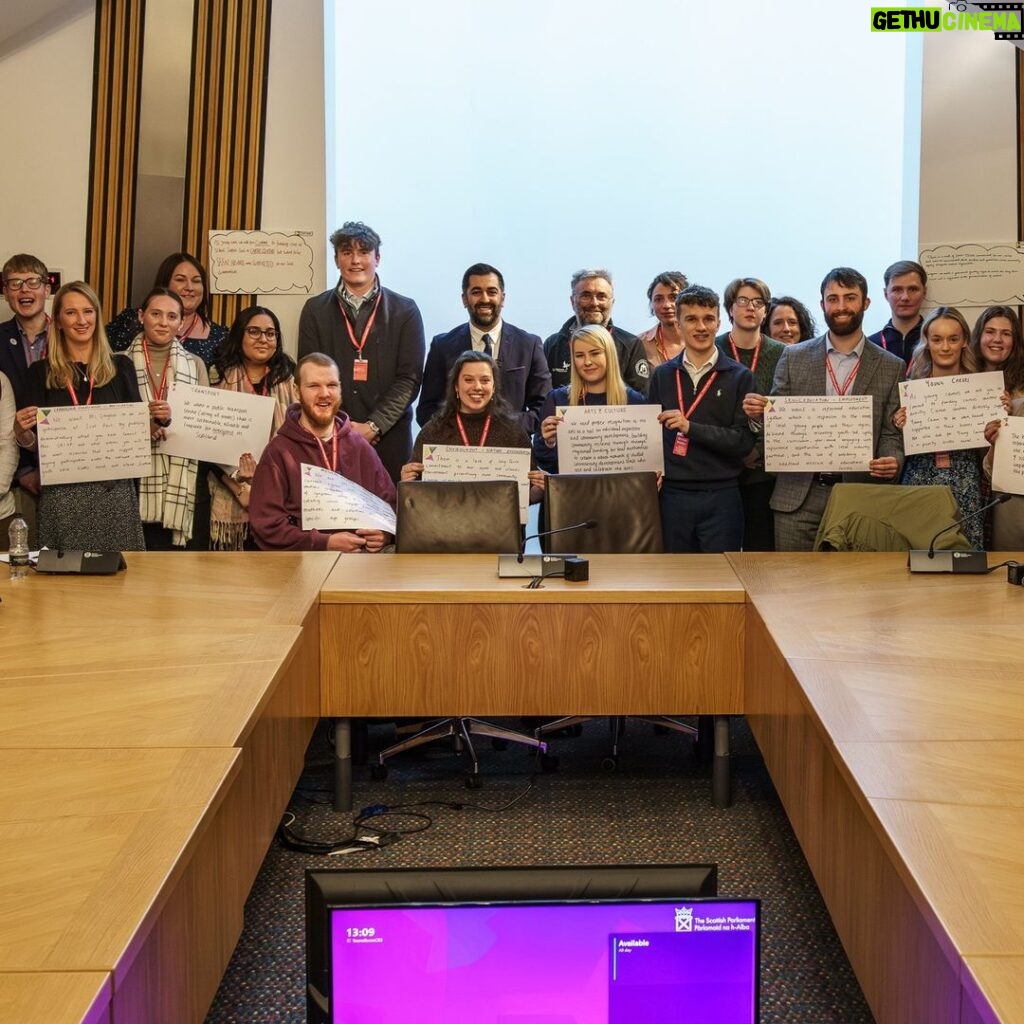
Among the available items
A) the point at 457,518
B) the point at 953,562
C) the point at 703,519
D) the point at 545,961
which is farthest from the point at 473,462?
the point at 545,961

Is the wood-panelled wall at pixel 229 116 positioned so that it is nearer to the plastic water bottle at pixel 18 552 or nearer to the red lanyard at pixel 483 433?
the red lanyard at pixel 483 433

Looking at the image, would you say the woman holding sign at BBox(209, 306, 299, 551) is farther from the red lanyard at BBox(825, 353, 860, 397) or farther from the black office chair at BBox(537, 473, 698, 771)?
the red lanyard at BBox(825, 353, 860, 397)

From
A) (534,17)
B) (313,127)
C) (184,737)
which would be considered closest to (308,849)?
(184,737)

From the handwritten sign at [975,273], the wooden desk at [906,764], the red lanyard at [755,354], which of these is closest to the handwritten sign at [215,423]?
the red lanyard at [755,354]

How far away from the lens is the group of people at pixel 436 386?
5012 millimetres

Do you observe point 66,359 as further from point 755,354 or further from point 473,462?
point 755,354

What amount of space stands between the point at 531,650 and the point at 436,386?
2239mm

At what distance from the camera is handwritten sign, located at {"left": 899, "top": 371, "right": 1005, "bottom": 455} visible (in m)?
5.00

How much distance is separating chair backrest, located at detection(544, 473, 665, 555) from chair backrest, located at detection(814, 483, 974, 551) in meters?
0.62

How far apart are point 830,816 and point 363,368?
3.70 meters

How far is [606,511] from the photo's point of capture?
4.86m

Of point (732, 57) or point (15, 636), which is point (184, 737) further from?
point (732, 57)

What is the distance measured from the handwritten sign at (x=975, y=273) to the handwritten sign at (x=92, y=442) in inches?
154

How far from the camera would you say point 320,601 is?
3.82 metres
